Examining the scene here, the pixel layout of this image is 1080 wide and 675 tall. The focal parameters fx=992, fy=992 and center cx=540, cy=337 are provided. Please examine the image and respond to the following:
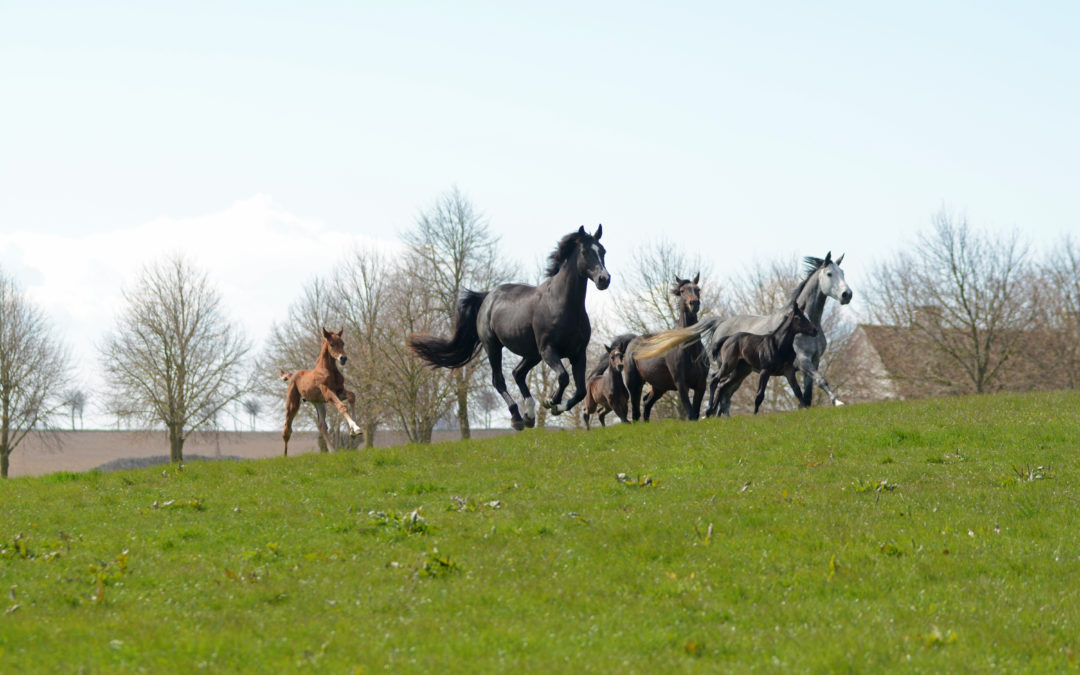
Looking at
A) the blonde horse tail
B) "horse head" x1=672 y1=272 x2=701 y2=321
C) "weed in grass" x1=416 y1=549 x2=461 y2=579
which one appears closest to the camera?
"weed in grass" x1=416 y1=549 x2=461 y2=579

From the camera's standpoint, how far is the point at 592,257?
63.7 feet

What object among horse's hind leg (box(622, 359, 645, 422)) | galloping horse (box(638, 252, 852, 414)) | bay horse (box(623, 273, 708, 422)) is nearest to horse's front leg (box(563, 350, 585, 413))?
galloping horse (box(638, 252, 852, 414))

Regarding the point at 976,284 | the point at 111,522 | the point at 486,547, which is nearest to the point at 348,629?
the point at 486,547

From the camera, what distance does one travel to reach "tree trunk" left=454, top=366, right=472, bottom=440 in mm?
47062

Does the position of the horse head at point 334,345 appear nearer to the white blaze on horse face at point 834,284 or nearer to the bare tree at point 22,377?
the white blaze on horse face at point 834,284

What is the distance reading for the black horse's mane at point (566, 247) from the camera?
19.7 m

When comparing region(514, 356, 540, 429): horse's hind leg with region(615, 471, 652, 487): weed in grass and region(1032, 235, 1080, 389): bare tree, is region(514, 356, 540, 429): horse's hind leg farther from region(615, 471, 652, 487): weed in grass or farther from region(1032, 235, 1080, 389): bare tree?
region(1032, 235, 1080, 389): bare tree

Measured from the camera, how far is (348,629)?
26.7 feet

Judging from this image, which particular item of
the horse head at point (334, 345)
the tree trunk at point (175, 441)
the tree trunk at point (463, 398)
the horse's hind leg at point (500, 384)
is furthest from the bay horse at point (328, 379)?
the tree trunk at point (175, 441)

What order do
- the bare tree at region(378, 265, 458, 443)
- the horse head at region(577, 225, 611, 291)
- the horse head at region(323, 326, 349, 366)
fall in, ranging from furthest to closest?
the bare tree at region(378, 265, 458, 443) → the horse head at region(323, 326, 349, 366) → the horse head at region(577, 225, 611, 291)

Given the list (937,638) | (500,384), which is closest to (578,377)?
(500,384)

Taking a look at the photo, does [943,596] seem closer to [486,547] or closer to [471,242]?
[486,547]

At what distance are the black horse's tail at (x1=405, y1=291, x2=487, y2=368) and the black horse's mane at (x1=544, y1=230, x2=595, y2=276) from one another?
306 centimetres

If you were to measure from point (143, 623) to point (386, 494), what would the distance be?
6.61 meters
